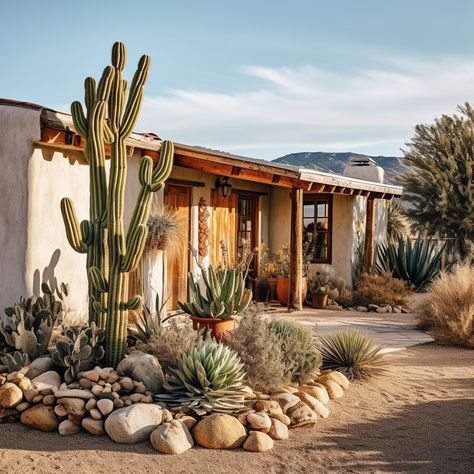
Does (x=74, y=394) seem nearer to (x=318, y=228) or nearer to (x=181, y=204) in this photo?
(x=181, y=204)

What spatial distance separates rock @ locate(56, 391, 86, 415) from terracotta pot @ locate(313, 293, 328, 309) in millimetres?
8066

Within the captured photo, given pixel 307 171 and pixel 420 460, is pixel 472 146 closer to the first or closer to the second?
pixel 307 171

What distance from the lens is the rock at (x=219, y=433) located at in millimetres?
4945

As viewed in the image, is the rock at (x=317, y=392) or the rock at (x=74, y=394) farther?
the rock at (x=317, y=392)

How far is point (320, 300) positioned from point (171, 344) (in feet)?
23.1

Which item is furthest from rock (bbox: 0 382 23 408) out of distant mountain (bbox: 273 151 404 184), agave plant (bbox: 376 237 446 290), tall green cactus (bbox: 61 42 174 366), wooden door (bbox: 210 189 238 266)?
distant mountain (bbox: 273 151 404 184)

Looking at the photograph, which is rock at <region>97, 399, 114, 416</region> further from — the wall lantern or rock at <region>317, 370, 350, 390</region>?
the wall lantern

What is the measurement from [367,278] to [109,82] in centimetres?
870

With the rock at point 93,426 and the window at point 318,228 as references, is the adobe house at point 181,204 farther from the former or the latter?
the rock at point 93,426

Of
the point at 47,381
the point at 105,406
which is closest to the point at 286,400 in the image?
the point at 105,406

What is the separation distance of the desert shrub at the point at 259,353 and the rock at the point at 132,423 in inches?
47.6

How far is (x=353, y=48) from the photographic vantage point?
28.5 ft

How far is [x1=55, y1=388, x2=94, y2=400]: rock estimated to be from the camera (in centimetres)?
520

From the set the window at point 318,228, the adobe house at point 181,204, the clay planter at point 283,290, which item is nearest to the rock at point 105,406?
the adobe house at point 181,204
